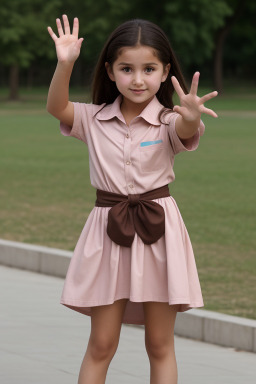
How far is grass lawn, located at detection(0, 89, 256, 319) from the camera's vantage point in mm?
8812

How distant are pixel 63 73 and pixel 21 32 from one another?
2509 inches

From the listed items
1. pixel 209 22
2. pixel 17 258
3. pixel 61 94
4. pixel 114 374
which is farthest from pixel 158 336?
pixel 209 22

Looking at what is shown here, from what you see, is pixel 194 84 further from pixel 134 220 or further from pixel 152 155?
pixel 134 220

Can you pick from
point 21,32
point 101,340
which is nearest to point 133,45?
point 101,340

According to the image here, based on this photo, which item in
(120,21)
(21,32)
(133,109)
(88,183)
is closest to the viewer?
(133,109)

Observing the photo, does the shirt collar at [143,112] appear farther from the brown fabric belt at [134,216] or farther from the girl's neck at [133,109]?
the brown fabric belt at [134,216]

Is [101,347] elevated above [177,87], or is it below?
below

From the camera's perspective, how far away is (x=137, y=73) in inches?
175

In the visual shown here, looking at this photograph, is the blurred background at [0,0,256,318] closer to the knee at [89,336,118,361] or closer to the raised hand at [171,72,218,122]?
the raised hand at [171,72,218,122]

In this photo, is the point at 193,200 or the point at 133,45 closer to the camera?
the point at 133,45

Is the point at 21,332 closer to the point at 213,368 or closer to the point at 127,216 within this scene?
the point at 213,368

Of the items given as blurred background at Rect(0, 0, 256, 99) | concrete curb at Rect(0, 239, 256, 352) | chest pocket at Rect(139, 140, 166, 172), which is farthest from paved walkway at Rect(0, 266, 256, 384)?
blurred background at Rect(0, 0, 256, 99)

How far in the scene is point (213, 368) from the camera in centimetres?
607

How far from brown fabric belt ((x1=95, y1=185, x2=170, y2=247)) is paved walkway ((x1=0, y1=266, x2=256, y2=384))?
1497mm
